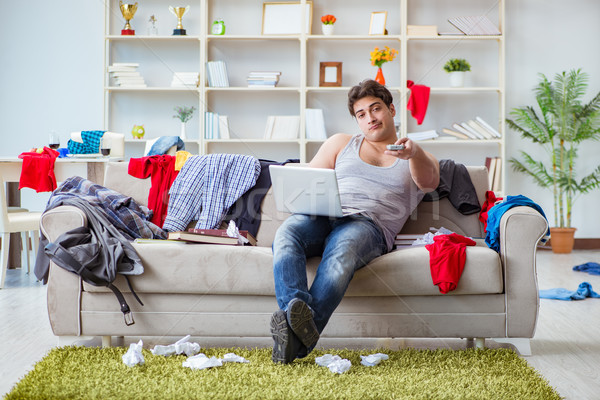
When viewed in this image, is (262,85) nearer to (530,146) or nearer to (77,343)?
(530,146)

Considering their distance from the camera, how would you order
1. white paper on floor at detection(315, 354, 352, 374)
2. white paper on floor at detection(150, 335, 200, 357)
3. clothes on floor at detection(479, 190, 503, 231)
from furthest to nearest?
1. clothes on floor at detection(479, 190, 503, 231)
2. white paper on floor at detection(150, 335, 200, 357)
3. white paper on floor at detection(315, 354, 352, 374)

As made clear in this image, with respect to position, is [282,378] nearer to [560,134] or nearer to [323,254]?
[323,254]

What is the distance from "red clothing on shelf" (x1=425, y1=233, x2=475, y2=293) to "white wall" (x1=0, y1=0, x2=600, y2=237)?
3537mm

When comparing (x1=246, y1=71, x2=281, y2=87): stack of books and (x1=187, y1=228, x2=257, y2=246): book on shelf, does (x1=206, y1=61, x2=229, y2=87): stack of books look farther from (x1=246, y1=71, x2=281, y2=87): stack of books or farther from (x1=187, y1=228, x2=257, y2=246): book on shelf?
(x1=187, y1=228, x2=257, y2=246): book on shelf

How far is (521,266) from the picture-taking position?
244cm

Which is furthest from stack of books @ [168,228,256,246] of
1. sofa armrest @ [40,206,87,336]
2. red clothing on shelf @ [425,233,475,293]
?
red clothing on shelf @ [425,233,475,293]

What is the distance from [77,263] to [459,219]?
62.8 inches

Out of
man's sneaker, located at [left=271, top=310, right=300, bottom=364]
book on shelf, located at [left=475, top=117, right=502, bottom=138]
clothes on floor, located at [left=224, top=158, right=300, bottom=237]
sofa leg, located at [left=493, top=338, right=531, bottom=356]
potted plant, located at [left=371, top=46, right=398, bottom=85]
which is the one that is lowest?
sofa leg, located at [left=493, top=338, right=531, bottom=356]

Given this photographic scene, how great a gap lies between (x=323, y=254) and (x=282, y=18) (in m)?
3.63

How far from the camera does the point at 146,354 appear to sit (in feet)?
7.67

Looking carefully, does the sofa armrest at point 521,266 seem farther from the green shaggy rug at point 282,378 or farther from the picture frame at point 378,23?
the picture frame at point 378,23

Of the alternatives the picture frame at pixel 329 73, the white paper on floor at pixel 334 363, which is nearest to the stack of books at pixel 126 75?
the picture frame at pixel 329 73

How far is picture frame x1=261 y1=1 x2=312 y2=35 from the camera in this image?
5520mm

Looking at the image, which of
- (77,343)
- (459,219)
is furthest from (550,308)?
(77,343)
